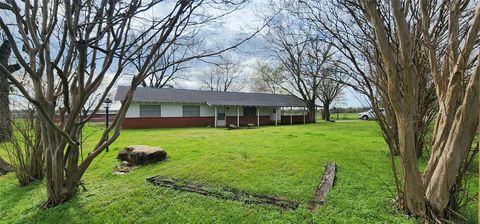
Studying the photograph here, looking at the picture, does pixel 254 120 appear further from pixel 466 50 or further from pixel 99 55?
pixel 466 50

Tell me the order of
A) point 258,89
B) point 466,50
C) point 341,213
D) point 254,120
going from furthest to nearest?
1. point 258,89
2. point 254,120
3. point 341,213
4. point 466,50

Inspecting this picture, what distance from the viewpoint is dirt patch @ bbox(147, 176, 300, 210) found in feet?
13.1

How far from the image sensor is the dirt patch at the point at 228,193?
157 inches

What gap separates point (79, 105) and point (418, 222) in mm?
4985

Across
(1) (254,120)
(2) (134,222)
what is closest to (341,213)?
(2) (134,222)

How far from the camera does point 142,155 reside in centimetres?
686

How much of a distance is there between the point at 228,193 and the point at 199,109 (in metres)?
18.5

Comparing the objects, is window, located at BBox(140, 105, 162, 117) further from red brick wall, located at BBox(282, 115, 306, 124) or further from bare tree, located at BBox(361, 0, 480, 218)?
bare tree, located at BBox(361, 0, 480, 218)

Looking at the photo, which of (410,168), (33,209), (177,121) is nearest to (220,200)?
(410,168)

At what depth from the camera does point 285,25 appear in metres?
6.17

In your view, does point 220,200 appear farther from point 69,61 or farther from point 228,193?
point 69,61

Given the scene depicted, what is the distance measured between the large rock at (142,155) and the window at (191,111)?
14.4m

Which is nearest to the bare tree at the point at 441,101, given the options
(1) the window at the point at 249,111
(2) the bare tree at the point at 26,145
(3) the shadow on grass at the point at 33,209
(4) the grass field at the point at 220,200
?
(4) the grass field at the point at 220,200

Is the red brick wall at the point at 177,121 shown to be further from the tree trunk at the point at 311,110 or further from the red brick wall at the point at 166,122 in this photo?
the tree trunk at the point at 311,110
